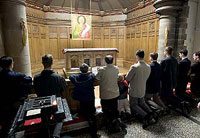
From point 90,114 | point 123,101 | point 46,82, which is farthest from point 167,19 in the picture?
point 46,82

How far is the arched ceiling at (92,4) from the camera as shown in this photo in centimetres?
934

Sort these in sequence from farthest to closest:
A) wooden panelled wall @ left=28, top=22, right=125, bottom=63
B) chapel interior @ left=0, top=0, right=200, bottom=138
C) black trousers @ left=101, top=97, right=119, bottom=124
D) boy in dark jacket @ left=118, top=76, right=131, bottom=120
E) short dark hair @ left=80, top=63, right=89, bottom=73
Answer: wooden panelled wall @ left=28, top=22, right=125, bottom=63 < chapel interior @ left=0, top=0, right=200, bottom=138 < boy in dark jacket @ left=118, top=76, right=131, bottom=120 < black trousers @ left=101, top=97, right=119, bottom=124 < short dark hair @ left=80, top=63, right=89, bottom=73

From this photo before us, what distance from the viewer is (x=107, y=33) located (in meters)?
10.6

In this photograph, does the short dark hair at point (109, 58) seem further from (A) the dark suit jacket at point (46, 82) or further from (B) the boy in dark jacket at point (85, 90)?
(A) the dark suit jacket at point (46, 82)

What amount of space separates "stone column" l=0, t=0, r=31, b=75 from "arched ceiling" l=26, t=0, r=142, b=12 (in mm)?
5870

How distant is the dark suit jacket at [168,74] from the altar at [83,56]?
4.87 metres

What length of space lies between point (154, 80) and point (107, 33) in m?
7.61

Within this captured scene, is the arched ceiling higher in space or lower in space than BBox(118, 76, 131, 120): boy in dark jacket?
higher

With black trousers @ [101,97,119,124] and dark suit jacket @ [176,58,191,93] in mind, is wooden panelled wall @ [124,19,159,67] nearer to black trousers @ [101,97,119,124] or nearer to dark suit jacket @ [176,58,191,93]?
dark suit jacket @ [176,58,191,93]

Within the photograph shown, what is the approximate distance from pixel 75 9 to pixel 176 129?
8.91 m

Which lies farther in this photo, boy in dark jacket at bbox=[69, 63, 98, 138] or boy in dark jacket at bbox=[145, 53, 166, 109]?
boy in dark jacket at bbox=[145, 53, 166, 109]

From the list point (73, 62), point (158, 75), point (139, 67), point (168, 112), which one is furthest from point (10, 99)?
point (73, 62)

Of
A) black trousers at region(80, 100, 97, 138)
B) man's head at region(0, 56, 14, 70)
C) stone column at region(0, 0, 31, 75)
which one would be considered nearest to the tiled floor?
black trousers at region(80, 100, 97, 138)

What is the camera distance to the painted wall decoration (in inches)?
319
